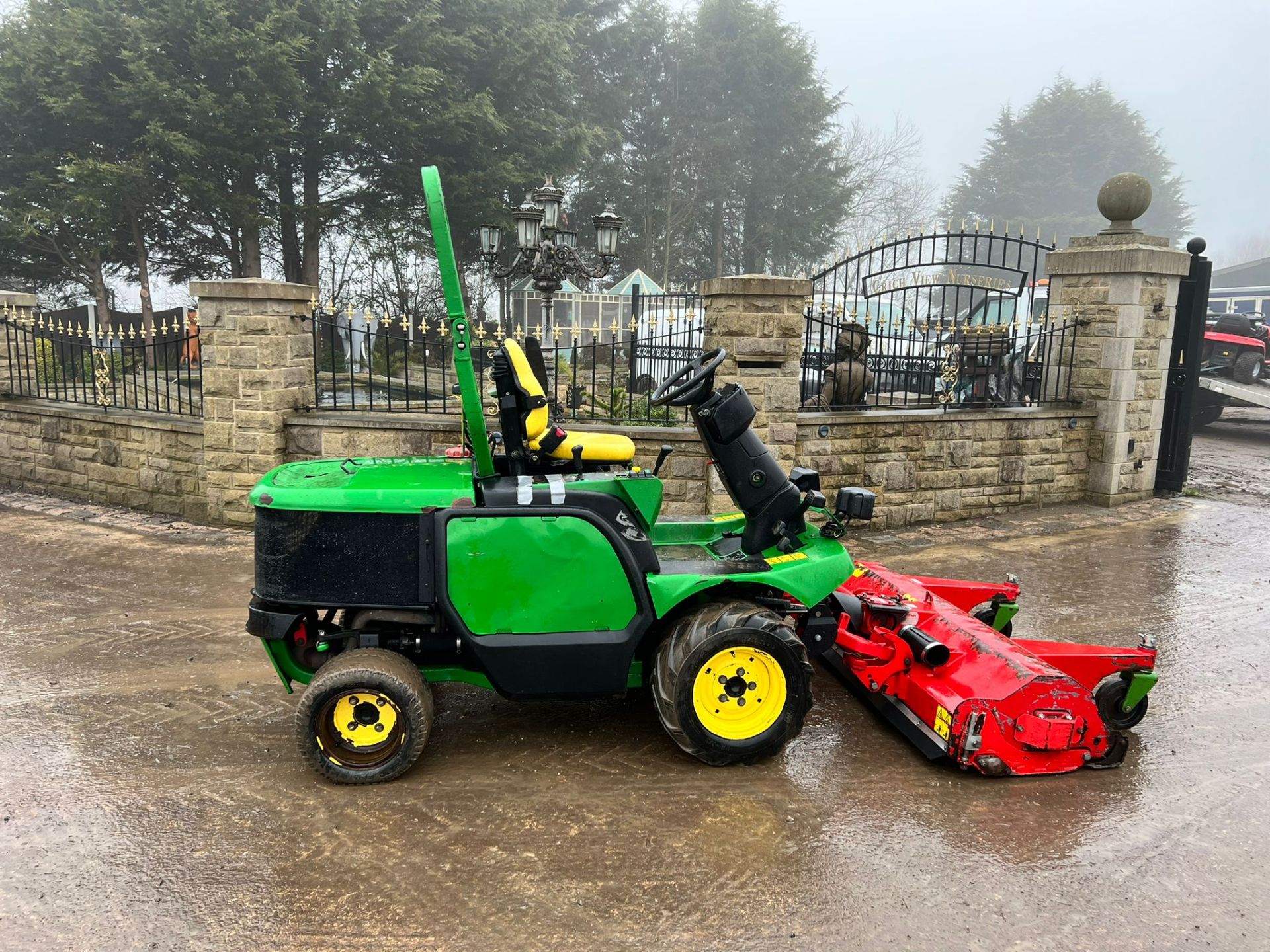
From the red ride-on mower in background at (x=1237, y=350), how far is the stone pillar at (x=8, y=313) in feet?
58.2

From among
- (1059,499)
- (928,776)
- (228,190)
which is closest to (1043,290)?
(1059,499)

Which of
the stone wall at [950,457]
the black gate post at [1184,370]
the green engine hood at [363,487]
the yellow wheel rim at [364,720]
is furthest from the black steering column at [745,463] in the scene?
the black gate post at [1184,370]

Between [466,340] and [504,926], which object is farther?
[466,340]

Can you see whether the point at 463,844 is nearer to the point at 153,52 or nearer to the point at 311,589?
the point at 311,589

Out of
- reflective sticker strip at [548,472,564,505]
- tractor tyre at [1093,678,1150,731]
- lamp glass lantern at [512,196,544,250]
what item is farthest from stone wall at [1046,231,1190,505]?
reflective sticker strip at [548,472,564,505]

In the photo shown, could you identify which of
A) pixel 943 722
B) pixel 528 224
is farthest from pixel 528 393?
pixel 528 224

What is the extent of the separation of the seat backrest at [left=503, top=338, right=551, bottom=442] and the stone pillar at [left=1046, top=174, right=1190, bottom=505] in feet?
23.6

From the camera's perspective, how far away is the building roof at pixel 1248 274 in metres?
40.3

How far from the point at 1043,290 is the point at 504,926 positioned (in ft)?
69.6

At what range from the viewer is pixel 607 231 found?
1144cm

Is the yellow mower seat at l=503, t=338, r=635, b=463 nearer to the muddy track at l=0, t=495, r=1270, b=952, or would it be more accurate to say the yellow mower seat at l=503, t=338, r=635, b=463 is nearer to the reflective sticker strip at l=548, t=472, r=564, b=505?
the reflective sticker strip at l=548, t=472, r=564, b=505

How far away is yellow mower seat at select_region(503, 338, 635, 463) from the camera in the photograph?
3.84 m

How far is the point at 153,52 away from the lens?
1784 cm

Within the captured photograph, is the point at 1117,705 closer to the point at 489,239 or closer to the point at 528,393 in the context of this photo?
the point at 528,393
